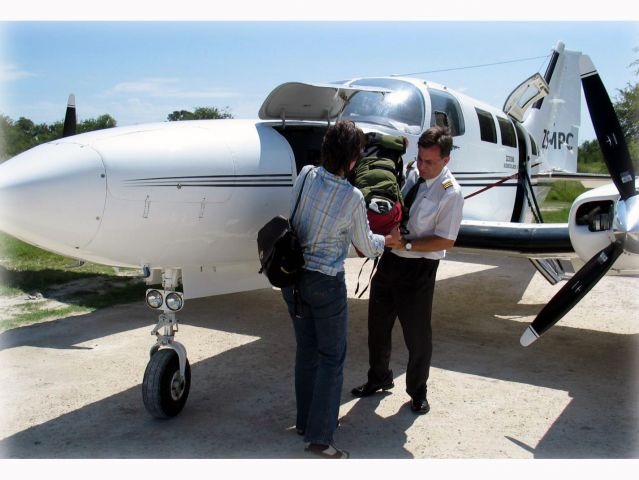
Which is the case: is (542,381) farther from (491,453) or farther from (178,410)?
(178,410)

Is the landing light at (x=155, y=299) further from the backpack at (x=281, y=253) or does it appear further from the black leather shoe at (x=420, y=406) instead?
the black leather shoe at (x=420, y=406)

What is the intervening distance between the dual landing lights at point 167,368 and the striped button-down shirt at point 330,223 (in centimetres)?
140

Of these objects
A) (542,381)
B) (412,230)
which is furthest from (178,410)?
(542,381)

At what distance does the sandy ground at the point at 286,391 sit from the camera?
13.8ft

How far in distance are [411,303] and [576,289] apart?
154cm

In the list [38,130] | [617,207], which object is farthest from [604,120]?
[38,130]

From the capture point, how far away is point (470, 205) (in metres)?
7.50

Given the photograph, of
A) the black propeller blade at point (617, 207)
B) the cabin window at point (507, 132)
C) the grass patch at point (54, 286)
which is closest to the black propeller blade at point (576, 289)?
the black propeller blade at point (617, 207)

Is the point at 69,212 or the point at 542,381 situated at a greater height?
the point at 69,212

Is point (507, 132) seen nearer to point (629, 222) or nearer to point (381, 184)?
point (629, 222)

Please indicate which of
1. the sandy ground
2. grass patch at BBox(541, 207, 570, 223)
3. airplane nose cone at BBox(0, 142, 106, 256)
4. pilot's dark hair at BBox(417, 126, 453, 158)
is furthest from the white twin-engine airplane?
grass patch at BBox(541, 207, 570, 223)

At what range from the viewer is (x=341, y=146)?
12.3ft

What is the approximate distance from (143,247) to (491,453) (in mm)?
2821

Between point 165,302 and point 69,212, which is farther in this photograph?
point 165,302
